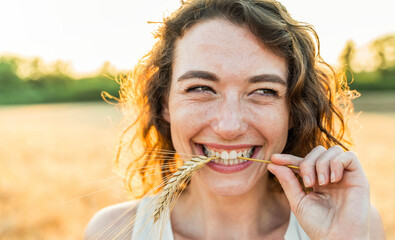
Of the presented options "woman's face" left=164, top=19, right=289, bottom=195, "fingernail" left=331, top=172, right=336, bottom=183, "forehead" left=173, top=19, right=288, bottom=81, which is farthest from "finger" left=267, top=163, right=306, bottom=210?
"forehead" left=173, top=19, right=288, bottom=81

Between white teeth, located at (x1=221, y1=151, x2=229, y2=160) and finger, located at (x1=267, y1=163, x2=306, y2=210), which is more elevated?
white teeth, located at (x1=221, y1=151, x2=229, y2=160)

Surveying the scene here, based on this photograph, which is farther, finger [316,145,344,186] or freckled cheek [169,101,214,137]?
freckled cheek [169,101,214,137]

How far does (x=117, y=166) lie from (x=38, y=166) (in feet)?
23.4

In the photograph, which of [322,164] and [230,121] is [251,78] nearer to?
[230,121]

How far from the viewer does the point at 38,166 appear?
967 centimetres

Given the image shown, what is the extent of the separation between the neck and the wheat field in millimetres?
666

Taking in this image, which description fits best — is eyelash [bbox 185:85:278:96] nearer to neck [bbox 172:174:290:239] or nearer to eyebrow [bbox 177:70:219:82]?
eyebrow [bbox 177:70:219:82]

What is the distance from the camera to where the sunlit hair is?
7.59 ft

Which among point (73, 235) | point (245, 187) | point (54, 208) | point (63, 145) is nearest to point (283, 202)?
point (245, 187)

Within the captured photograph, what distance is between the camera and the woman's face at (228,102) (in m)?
2.19

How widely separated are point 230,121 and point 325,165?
0.57 metres

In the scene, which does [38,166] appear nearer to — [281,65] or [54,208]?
[54,208]

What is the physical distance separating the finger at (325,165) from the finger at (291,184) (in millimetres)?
238

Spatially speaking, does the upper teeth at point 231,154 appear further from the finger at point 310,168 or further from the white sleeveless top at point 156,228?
the white sleeveless top at point 156,228
